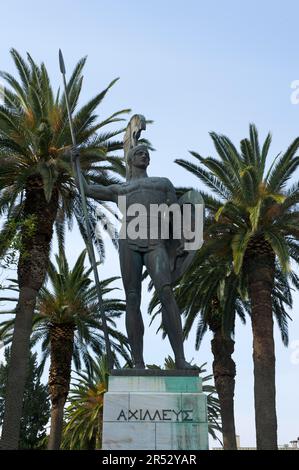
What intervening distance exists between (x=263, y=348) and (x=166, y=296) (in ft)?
35.7

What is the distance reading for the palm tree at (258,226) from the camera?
1684 centimetres

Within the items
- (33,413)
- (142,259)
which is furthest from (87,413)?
(142,259)

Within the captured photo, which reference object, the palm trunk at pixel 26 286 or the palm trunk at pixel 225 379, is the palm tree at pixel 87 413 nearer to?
the palm trunk at pixel 225 379

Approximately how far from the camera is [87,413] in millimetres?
31531

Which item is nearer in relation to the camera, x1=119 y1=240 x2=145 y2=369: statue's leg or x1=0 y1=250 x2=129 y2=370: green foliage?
x1=119 y1=240 x2=145 y2=369: statue's leg

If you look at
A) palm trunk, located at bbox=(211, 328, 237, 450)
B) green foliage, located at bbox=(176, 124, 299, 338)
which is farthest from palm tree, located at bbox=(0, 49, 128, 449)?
palm trunk, located at bbox=(211, 328, 237, 450)

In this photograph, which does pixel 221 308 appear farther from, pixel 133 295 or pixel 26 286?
pixel 133 295

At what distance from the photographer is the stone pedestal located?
612 cm

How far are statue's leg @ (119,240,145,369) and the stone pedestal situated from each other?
2.03 ft

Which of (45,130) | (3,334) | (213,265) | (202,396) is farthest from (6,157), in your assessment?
(202,396)

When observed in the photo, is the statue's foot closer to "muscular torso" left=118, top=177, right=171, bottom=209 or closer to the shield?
the shield

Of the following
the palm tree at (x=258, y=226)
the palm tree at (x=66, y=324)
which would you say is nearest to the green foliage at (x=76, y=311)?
the palm tree at (x=66, y=324)

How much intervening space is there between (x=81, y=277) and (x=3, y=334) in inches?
143

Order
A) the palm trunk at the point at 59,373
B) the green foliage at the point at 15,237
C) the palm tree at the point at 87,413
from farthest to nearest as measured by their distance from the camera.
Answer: the palm tree at the point at 87,413, the palm trunk at the point at 59,373, the green foliage at the point at 15,237
